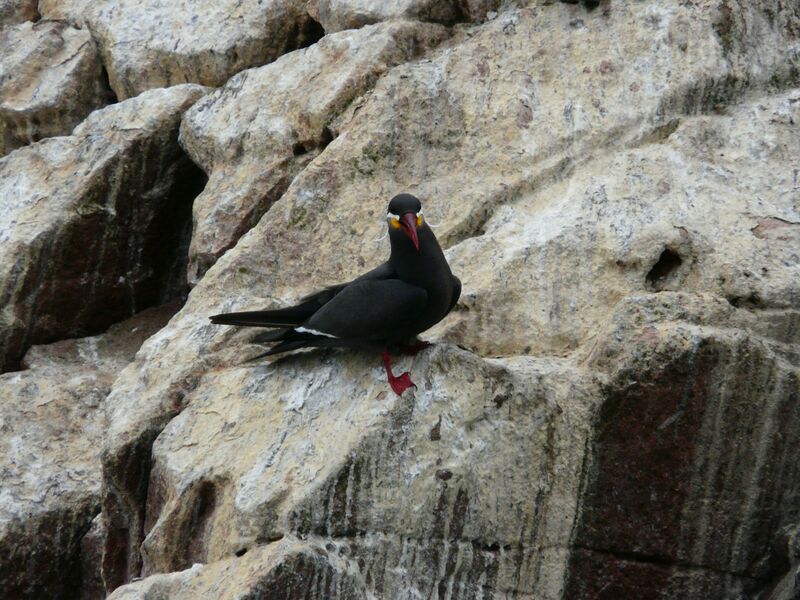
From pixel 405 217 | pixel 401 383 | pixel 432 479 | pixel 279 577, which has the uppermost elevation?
pixel 405 217

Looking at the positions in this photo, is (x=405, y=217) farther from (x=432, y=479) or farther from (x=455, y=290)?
(x=432, y=479)

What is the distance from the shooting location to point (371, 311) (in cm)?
599

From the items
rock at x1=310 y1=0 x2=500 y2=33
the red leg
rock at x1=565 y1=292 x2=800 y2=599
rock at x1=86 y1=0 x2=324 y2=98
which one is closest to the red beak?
the red leg

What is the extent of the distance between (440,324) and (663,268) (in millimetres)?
1367

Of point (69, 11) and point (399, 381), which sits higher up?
point (69, 11)

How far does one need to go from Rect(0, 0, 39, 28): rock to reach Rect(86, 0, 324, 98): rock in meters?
1.78

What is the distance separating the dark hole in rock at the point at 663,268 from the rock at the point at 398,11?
3.06 m

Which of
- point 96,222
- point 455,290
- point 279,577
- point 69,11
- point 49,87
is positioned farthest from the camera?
point 69,11

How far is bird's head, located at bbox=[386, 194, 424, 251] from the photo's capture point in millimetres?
5943

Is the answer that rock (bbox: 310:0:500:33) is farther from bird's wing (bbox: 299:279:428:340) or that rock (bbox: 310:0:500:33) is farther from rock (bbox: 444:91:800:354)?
bird's wing (bbox: 299:279:428:340)

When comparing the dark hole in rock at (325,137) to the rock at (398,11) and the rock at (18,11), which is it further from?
the rock at (18,11)

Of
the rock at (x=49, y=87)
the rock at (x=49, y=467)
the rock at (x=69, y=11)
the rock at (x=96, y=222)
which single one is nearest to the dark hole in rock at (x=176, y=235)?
the rock at (x=96, y=222)

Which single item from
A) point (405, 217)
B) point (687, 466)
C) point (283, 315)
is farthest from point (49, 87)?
point (687, 466)

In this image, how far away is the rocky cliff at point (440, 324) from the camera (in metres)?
5.79
